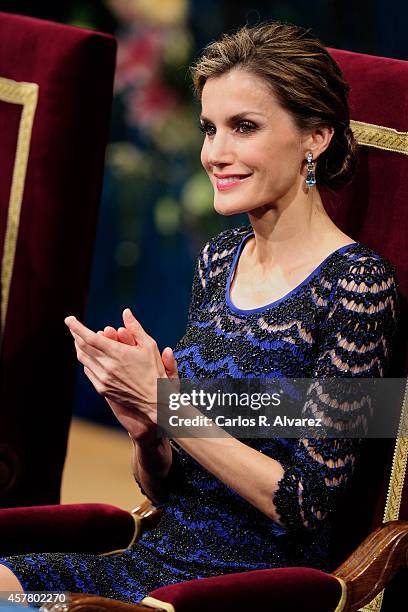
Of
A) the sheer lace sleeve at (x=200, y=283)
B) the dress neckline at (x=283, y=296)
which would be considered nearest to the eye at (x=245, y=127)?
the dress neckline at (x=283, y=296)

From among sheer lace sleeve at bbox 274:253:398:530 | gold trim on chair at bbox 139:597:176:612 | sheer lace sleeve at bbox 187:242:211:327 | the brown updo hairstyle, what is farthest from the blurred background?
gold trim on chair at bbox 139:597:176:612

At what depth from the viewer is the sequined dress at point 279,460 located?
67.9 inches

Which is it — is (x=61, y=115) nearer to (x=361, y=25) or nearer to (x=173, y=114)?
(x=361, y=25)

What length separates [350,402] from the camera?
174cm

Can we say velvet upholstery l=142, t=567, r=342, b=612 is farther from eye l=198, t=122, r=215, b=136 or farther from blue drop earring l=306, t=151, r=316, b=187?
eye l=198, t=122, r=215, b=136

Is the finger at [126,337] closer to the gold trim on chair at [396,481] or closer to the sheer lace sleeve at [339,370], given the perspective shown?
the sheer lace sleeve at [339,370]

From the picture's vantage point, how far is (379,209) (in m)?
2.01

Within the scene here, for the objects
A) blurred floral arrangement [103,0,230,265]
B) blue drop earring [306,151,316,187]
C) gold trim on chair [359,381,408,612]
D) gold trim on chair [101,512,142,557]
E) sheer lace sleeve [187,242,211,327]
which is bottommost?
gold trim on chair [101,512,142,557]

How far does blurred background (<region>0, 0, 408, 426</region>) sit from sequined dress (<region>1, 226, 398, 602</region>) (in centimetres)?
217

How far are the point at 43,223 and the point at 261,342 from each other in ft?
2.63

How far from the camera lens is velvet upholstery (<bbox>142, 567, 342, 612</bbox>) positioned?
1595 millimetres

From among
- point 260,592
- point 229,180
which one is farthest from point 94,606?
point 229,180

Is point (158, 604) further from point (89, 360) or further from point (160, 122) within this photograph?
point (160, 122)

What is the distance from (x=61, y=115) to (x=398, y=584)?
3.99 feet
